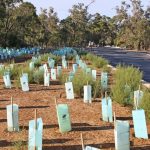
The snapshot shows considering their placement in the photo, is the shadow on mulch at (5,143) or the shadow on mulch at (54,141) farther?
the shadow on mulch at (54,141)

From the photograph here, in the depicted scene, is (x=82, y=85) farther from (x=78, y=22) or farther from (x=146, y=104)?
(x=78, y=22)

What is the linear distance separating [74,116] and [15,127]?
179 centimetres

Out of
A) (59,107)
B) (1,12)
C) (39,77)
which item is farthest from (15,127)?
(1,12)

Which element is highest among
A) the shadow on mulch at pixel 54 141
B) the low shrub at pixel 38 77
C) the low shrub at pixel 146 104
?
the low shrub at pixel 146 104

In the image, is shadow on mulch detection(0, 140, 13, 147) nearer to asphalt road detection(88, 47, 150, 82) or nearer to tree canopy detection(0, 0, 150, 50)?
asphalt road detection(88, 47, 150, 82)

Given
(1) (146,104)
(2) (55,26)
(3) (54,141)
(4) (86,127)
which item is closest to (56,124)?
(4) (86,127)

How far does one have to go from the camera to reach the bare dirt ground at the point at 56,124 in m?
7.55

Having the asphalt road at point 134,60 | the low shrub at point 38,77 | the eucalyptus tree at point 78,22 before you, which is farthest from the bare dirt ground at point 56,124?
the eucalyptus tree at point 78,22

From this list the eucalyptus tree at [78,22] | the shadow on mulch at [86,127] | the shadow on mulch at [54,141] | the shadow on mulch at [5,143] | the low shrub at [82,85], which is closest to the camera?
the shadow on mulch at [5,143]

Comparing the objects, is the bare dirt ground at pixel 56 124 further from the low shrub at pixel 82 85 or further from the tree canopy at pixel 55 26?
the tree canopy at pixel 55 26

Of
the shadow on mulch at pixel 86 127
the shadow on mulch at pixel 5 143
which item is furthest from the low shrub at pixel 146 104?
the shadow on mulch at pixel 5 143

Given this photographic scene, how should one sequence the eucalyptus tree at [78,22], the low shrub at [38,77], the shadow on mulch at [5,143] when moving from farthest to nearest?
the eucalyptus tree at [78,22] < the low shrub at [38,77] < the shadow on mulch at [5,143]

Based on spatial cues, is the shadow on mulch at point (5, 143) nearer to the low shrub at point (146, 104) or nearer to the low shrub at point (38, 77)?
the low shrub at point (146, 104)

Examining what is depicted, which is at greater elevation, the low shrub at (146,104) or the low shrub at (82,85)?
the low shrub at (146,104)
